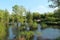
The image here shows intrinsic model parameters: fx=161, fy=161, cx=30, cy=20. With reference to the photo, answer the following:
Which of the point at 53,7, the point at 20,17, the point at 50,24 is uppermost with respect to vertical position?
the point at 53,7

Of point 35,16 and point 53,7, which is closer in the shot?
point 53,7

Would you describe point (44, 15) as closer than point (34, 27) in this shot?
No

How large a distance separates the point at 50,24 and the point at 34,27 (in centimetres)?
1059

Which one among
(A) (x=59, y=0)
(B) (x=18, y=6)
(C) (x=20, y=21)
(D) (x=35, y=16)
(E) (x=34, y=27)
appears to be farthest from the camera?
(D) (x=35, y=16)

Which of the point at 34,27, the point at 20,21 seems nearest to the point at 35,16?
the point at 34,27

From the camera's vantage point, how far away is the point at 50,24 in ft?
145

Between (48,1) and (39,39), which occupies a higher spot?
(48,1)

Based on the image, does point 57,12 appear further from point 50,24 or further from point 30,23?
point 50,24

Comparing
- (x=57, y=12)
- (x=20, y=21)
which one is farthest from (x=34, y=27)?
(x=57, y=12)

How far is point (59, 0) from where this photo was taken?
33.4 ft

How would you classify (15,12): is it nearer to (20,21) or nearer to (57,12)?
(20,21)

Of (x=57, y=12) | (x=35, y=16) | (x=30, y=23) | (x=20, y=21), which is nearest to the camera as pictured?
(x=57, y=12)

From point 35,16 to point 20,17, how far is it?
1008 inches

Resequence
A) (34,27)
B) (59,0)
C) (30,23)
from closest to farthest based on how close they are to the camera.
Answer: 1. (59,0)
2. (30,23)
3. (34,27)
